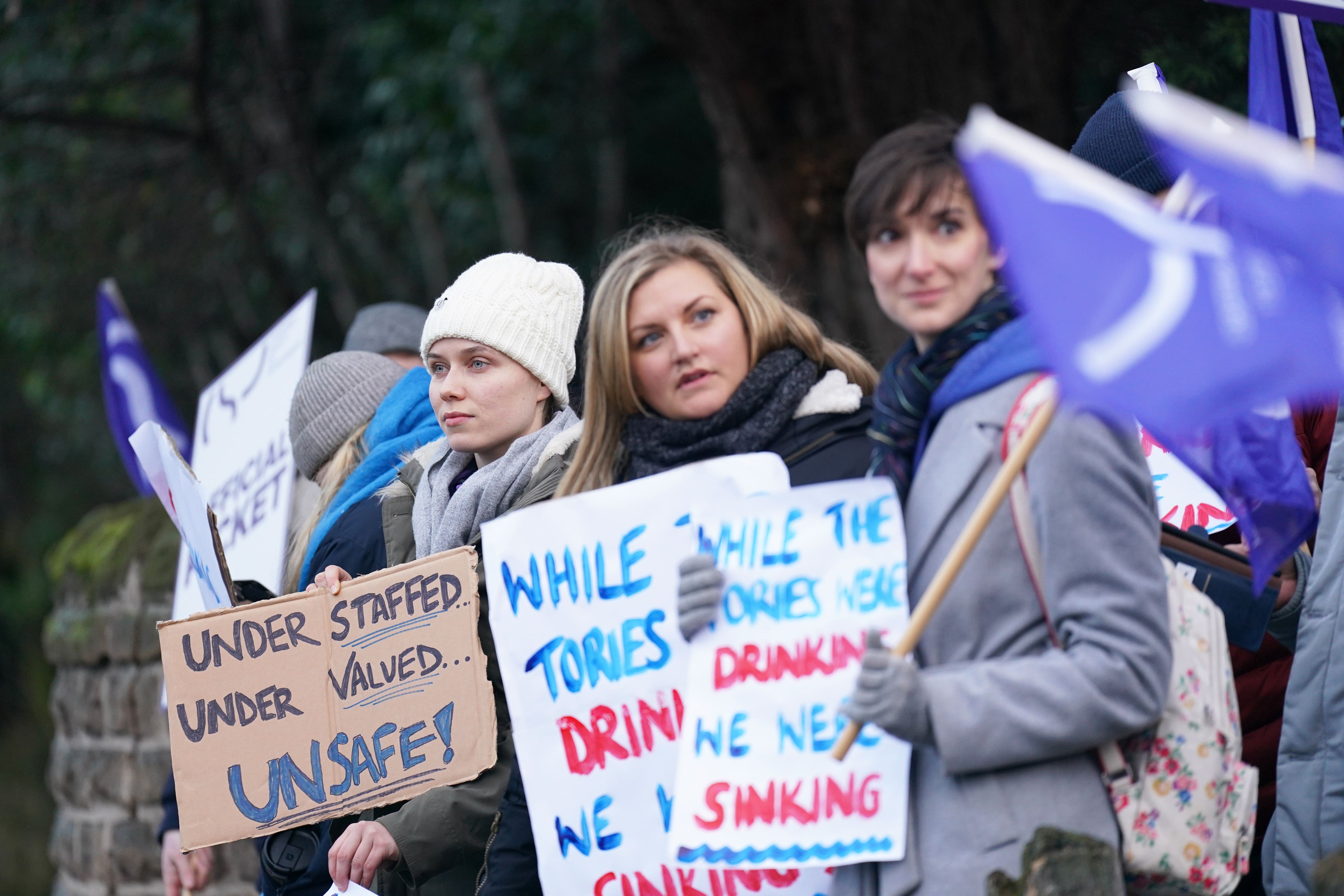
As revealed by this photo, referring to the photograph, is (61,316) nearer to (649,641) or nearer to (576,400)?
(576,400)

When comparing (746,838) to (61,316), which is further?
(61,316)

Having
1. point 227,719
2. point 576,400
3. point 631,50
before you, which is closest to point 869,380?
point 576,400

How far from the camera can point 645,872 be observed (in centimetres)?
230

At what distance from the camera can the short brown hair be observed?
193 cm

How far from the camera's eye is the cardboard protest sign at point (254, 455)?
3.92 metres

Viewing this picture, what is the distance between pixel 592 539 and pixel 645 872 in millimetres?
537

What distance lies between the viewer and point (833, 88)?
4.97 m

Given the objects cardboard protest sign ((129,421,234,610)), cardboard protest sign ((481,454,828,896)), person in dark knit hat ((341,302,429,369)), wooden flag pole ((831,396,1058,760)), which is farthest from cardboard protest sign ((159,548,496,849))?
person in dark knit hat ((341,302,429,369))

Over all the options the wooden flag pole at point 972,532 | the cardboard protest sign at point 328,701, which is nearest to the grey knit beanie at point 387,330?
the cardboard protest sign at point 328,701

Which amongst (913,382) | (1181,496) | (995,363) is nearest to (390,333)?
(1181,496)

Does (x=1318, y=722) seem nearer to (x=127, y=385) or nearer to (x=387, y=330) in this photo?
(x=387, y=330)

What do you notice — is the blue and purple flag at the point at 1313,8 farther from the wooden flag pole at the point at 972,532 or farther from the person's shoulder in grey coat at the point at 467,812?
the person's shoulder in grey coat at the point at 467,812

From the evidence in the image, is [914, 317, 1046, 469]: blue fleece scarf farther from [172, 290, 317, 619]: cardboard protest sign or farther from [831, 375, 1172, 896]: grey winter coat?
[172, 290, 317, 619]: cardboard protest sign

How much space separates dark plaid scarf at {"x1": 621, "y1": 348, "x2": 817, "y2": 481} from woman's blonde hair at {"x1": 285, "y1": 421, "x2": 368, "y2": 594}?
133cm
